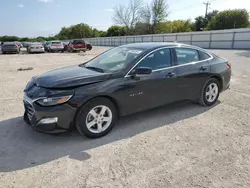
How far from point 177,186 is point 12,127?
3.20 meters

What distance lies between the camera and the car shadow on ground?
10.2 ft

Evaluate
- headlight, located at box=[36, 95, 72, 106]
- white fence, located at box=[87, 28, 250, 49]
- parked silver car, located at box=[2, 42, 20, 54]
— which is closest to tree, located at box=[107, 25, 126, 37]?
white fence, located at box=[87, 28, 250, 49]

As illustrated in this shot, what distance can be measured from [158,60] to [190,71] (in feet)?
2.79

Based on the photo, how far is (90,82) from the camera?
3533 mm

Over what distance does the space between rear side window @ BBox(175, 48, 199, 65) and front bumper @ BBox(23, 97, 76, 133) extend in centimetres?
248

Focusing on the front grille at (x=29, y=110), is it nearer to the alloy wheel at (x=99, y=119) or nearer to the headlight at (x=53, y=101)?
the headlight at (x=53, y=101)

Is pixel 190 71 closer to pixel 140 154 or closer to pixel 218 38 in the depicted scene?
pixel 140 154

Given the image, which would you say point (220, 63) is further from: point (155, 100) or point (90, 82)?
point (90, 82)

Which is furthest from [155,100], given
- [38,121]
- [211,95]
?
[38,121]

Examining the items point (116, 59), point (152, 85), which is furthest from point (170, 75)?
point (116, 59)

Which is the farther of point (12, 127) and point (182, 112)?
point (182, 112)

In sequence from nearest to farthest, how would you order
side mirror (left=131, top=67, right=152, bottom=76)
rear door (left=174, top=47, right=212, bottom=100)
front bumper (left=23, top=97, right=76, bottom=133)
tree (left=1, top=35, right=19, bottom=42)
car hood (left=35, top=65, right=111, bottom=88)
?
front bumper (left=23, top=97, right=76, bottom=133)
car hood (left=35, top=65, right=111, bottom=88)
side mirror (left=131, top=67, right=152, bottom=76)
rear door (left=174, top=47, right=212, bottom=100)
tree (left=1, top=35, right=19, bottom=42)

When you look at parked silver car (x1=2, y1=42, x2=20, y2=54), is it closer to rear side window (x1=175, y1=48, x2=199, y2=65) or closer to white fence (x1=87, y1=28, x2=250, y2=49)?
white fence (x1=87, y1=28, x2=250, y2=49)

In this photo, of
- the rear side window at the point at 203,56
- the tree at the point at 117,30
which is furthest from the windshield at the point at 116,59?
the tree at the point at 117,30
